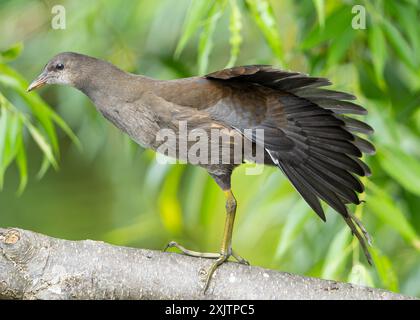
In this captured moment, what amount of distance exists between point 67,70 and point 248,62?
1.19m

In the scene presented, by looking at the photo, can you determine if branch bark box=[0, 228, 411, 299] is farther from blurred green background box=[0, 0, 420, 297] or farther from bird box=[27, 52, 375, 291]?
blurred green background box=[0, 0, 420, 297]

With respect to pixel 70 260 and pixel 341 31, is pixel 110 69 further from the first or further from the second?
pixel 341 31

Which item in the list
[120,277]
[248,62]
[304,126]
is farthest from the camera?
[248,62]

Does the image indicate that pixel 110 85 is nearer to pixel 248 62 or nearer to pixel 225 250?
pixel 225 250

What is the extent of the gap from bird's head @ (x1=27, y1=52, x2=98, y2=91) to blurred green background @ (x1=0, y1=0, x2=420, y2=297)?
0.75ft

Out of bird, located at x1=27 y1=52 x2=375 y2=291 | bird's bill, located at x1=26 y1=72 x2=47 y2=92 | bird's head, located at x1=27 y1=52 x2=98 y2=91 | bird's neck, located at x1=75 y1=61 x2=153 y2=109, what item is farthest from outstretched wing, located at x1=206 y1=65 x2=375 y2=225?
bird's bill, located at x1=26 y1=72 x2=47 y2=92

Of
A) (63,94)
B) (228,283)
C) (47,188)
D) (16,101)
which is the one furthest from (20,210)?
(228,283)

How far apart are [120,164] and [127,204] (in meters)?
0.47

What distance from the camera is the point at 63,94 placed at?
9.61ft

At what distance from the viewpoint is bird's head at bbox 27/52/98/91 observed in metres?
1.75

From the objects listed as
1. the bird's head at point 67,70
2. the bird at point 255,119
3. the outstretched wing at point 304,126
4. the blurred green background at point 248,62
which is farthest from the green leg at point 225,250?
the bird's head at point 67,70

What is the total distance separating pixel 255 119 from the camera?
1703mm

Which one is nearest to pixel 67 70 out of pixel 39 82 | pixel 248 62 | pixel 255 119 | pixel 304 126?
pixel 39 82

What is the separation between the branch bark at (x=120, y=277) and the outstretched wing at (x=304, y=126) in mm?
169
